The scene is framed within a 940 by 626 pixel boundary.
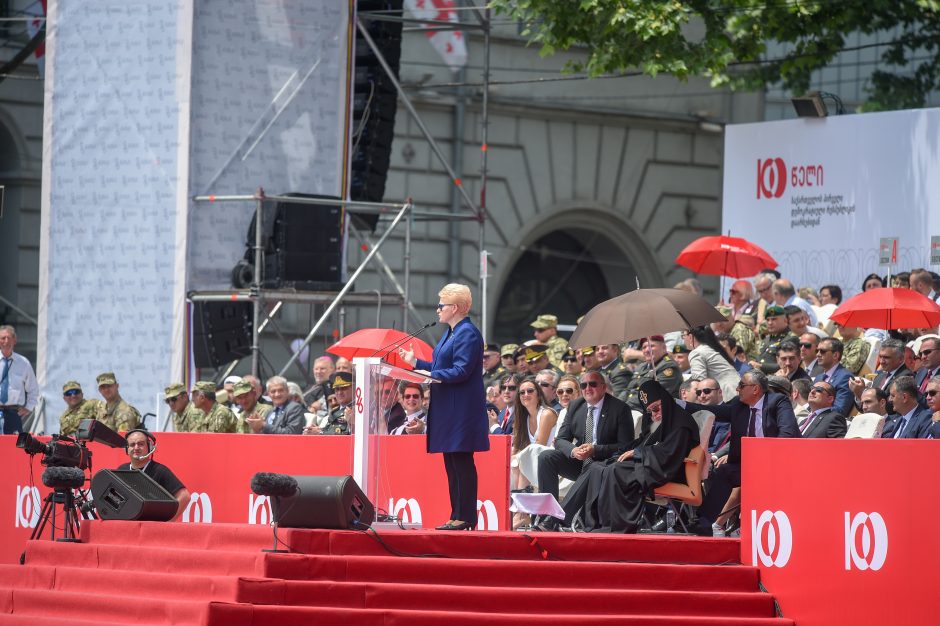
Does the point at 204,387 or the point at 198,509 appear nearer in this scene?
the point at 198,509

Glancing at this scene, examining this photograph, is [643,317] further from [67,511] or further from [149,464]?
[67,511]

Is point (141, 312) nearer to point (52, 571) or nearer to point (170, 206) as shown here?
point (170, 206)

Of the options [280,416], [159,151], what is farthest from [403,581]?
[159,151]

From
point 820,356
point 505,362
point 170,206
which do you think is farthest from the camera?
point 170,206

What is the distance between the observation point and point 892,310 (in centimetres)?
1549

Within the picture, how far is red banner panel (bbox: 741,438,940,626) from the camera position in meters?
10.9

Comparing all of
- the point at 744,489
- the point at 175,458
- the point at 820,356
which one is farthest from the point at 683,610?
the point at 175,458

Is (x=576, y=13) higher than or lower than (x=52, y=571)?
higher

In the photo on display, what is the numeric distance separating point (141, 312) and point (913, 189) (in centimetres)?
904

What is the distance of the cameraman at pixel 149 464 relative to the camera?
15.6 metres

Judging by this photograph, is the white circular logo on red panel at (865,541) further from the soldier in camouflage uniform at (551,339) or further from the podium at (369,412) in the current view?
the soldier in camouflage uniform at (551,339)

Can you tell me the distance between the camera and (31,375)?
19891 mm

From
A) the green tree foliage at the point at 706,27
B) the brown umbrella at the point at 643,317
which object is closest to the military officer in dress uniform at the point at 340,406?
the brown umbrella at the point at 643,317

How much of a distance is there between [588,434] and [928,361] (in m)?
2.95
